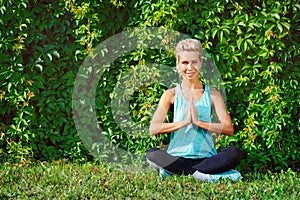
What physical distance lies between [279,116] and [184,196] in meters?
1.59

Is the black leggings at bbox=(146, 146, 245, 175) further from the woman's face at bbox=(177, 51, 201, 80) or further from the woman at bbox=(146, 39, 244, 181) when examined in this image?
the woman's face at bbox=(177, 51, 201, 80)

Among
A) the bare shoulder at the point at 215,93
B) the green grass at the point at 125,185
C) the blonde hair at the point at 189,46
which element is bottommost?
the green grass at the point at 125,185

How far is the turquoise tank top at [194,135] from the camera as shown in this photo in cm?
496

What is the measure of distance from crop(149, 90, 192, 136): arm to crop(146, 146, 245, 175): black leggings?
20 centimetres

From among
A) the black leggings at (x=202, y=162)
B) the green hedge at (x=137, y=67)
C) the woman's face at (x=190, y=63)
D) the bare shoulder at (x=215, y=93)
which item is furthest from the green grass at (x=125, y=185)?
the woman's face at (x=190, y=63)

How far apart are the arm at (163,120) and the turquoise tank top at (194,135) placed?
74 mm

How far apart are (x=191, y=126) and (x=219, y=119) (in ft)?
0.86

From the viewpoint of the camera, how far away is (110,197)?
13.6ft

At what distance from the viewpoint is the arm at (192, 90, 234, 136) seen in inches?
190

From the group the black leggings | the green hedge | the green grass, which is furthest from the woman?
the green hedge

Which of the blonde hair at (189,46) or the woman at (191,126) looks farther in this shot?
the blonde hair at (189,46)

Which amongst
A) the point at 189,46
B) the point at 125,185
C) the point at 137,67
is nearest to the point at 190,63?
the point at 189,46

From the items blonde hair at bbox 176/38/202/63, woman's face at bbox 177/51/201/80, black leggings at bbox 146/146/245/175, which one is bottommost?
black leggings at bbox 146/146/245/175

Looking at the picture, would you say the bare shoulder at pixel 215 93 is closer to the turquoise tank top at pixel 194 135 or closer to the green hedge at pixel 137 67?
the turquoise tank top at pixel 194 135
